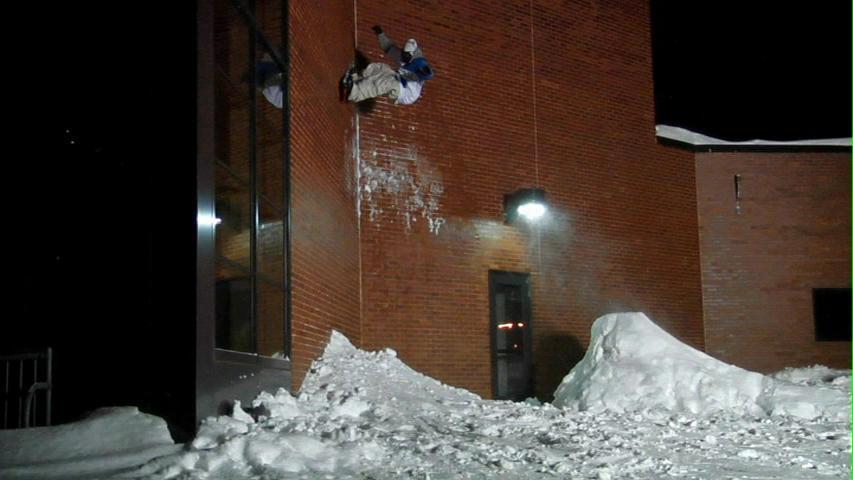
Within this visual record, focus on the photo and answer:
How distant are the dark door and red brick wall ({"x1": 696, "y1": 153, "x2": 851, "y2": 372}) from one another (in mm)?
4454

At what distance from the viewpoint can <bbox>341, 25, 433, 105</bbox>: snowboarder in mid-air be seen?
487 inches

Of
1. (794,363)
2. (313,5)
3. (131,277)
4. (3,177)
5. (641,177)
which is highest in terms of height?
(313,5)

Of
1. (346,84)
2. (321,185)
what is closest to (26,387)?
(321,185)

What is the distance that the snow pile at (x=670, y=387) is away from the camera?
35.4ft

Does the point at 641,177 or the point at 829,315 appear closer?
the point at 641,177

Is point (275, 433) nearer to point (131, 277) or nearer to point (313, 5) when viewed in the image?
point (131, 277)

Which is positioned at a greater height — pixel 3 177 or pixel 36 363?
pixel 3 177

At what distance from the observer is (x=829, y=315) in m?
17.2

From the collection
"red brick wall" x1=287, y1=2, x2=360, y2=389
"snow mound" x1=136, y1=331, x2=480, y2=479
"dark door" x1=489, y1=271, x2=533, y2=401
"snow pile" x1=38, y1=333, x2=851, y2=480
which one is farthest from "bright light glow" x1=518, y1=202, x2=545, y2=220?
"snow mound" x1=136, y1=331, x2=480, y2=479

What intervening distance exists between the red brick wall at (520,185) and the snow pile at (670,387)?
2.47 metres

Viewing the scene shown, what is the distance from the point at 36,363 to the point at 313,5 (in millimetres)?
5568

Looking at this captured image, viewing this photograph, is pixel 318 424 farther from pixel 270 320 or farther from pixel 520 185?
pixel 520 185

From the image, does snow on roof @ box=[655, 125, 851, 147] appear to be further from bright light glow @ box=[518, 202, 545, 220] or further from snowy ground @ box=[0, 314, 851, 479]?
snowy ground @ box=[0, 314, 851, 479]

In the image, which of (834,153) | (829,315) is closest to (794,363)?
(829,315)
